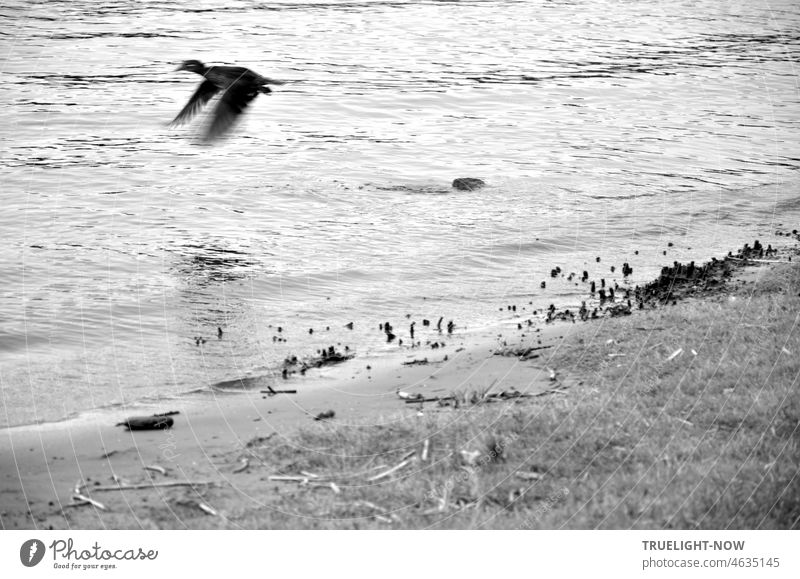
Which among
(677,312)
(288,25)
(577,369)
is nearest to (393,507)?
(577,369)

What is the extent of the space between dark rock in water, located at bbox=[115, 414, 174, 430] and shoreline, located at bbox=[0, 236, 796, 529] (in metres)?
0.08

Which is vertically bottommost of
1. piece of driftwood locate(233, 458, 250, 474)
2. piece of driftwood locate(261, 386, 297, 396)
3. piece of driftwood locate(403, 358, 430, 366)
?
piece of driftwood locate(261, 386, 297, 396)

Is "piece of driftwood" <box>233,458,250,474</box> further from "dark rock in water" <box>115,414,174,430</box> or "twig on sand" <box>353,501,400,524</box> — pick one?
"dark rock in water" <box>115,414,174,430</box>

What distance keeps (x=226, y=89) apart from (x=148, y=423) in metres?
5.22

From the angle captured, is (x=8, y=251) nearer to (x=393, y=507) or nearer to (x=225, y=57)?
(x=393, y=507)

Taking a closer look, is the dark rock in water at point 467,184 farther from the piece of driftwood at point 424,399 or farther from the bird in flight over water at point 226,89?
the piece of driftwood at point 424,399

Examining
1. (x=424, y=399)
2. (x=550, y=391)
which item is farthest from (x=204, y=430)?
(x=550, y=391)

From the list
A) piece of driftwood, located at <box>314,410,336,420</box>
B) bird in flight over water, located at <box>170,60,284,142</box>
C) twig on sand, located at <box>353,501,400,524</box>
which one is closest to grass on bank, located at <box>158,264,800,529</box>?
twig on sand, located at <box>353,501,400,524</box>

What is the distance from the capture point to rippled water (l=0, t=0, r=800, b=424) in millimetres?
10164

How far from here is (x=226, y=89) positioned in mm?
10773

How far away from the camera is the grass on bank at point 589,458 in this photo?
193 inches

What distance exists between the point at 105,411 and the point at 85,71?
60.8ft

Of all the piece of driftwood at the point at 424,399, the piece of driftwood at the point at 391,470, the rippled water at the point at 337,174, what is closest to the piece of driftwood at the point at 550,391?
the piece of driftwood at the point at 424,399

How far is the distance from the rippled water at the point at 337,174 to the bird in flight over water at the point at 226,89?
2088 mm
